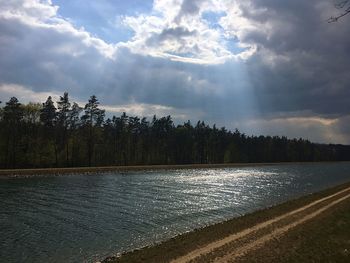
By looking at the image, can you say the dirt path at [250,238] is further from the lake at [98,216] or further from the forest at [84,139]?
the forest at [84,139]

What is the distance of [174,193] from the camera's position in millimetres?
53969

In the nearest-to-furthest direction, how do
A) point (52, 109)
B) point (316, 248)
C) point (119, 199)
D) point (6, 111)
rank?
point (316, 248) < point (119, 199) < point (6, 111) < point (52, 109)

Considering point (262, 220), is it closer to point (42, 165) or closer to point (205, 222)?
point (205, 222)

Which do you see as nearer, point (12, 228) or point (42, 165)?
point (12, 228)

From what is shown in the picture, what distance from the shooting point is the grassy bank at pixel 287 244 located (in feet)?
65.8

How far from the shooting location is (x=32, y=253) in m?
22.4

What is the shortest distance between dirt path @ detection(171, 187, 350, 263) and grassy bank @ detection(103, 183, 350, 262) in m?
0.58

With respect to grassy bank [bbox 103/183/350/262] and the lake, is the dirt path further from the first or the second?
the lake

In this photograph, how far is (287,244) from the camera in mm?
22844

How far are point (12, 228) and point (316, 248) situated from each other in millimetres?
20088

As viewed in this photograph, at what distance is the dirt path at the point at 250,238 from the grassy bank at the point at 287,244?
578 mm

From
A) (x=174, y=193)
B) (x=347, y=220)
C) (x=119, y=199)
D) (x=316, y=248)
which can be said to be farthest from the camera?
(x=174, y=193)

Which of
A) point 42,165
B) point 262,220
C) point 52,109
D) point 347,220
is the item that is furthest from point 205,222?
point 52,109

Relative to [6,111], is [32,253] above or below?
below
